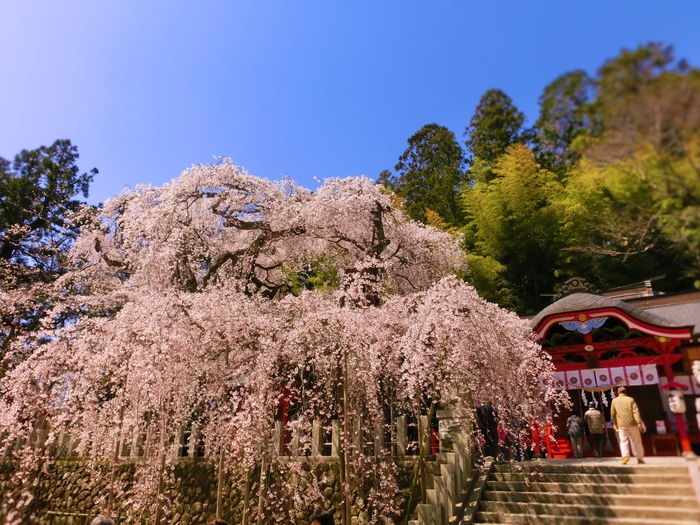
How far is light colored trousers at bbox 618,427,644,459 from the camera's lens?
22.4ft

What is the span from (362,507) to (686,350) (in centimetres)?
824

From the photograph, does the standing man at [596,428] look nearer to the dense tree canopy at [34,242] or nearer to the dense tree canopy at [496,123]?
the dense tree canopy at [496,123]

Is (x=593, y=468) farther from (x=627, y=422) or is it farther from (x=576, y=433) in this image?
(x=576, y=433)

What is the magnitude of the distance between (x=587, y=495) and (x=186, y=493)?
8.18 m

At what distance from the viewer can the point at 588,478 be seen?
6.59 meters

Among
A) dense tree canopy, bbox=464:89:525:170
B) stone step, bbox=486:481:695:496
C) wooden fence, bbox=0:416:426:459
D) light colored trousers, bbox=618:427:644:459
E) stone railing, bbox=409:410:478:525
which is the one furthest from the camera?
wooden fence, bbox=0:416:426:459

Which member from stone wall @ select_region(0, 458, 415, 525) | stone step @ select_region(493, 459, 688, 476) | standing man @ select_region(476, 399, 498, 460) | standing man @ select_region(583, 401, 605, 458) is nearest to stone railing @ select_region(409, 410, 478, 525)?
stone step @ select_region(493, 459, 688, 476)

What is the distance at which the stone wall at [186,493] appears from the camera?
26.4 ft

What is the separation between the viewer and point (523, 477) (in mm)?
7211

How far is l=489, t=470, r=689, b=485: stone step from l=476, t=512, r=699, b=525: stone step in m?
0.72

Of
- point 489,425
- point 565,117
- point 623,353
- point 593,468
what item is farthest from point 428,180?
point 565,117

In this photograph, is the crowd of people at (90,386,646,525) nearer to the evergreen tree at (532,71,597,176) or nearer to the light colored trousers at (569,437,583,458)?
the light colored trousers at (569,437,583,458)

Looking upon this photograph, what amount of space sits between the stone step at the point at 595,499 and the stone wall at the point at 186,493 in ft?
5.82

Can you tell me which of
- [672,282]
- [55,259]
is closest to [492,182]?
[672,282]
